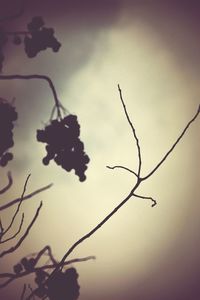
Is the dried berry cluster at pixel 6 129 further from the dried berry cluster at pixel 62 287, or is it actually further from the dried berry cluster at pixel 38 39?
the dried berry cluster at pixel 62 287

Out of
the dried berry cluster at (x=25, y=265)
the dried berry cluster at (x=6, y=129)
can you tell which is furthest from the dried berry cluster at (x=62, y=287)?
the dried berry cluster at (x=6, y=129)

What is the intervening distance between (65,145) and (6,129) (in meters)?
0.34

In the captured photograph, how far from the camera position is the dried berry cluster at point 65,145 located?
2.01m

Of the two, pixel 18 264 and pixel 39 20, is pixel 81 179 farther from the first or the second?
pixel 39 20

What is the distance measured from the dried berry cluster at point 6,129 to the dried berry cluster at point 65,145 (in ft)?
0.53

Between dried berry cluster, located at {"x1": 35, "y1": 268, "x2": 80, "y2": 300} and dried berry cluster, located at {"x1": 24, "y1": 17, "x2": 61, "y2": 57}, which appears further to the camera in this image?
dried berry cluster, located at {"x1": 24, "y1": 17, "x2": 61, "y2": 57}

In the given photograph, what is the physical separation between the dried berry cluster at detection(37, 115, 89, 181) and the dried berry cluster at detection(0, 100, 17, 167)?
0.53ft

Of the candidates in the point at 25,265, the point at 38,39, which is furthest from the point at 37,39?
the point at 25,265

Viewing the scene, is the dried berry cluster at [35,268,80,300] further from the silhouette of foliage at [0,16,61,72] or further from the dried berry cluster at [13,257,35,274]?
the silhouette of foliage at [0,16,61,72]

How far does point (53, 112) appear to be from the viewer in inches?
85.8

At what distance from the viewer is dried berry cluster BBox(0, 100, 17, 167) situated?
6.33 feet

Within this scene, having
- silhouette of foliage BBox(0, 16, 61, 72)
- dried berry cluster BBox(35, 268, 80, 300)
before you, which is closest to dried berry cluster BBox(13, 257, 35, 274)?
dried berry cluster BBox(35, 268, 80, 300)

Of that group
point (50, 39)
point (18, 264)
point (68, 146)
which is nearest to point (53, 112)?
point (68, 146)

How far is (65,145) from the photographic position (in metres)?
2.01
